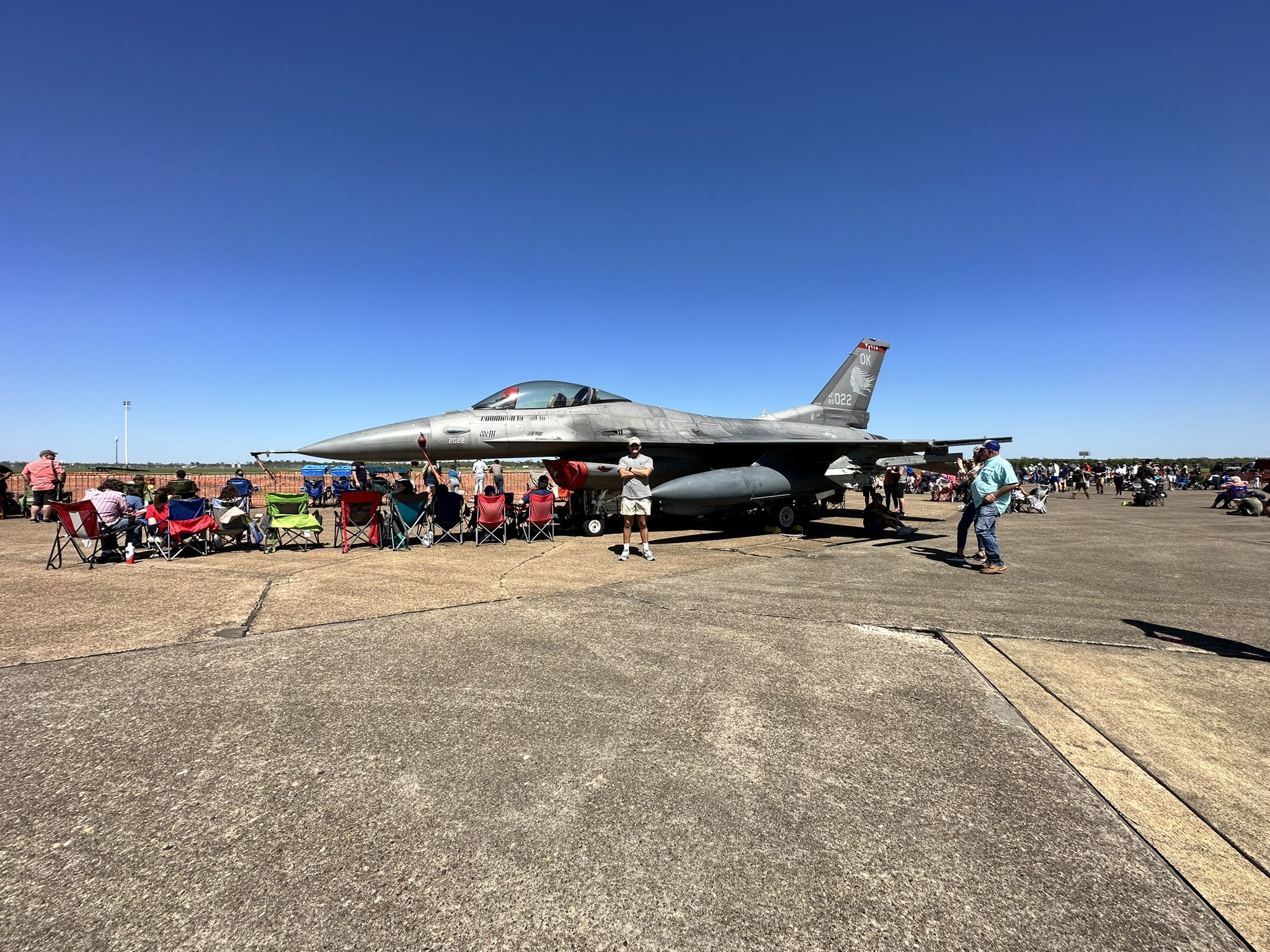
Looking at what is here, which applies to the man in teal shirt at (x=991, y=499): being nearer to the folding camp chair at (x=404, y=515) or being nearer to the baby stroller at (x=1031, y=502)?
the folding camp chair at (x=404, y=515)

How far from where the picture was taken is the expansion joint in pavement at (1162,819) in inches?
67.4

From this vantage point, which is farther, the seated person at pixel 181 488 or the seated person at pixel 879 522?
the seated person at pixel 879 522

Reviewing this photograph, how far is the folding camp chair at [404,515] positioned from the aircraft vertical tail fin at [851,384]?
37.2 ft

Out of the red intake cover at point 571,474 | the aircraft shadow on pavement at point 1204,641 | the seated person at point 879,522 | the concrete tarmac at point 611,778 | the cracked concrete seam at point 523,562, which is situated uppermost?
the red intake cover at point 571,474

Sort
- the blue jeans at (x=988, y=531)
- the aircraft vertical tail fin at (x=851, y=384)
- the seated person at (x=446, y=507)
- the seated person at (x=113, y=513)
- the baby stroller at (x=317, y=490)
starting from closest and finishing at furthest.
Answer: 1. the blue jeans at (x=988, y=531)
2. the seated person at (x=113, y=513)
3. the seated person at (x=446, y=507)
4. the aircraft vertical tail fin at (x=851, y=384)
5. the baby stroller at (x=317, y=490)

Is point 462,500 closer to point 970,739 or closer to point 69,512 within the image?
point 69,512

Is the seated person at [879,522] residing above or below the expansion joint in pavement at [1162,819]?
above

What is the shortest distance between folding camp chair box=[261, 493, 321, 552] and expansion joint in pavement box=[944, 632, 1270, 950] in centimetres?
902

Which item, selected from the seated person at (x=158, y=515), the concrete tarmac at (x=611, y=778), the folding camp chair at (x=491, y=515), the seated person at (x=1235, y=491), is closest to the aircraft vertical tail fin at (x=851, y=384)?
the folding camp chair at (x=491, y=515)

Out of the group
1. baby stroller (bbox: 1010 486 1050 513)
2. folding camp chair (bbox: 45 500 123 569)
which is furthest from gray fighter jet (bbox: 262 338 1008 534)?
baby stroller (bbox: 1010 486 1050 513)

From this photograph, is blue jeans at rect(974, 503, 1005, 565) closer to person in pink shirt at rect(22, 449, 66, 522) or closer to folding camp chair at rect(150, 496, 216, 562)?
folding camp chair at rect(150, 496, 216, 562)

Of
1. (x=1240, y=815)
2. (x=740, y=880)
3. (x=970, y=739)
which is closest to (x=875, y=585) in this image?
(x=970, y=739)

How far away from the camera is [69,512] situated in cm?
690

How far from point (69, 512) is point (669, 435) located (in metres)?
8.97
